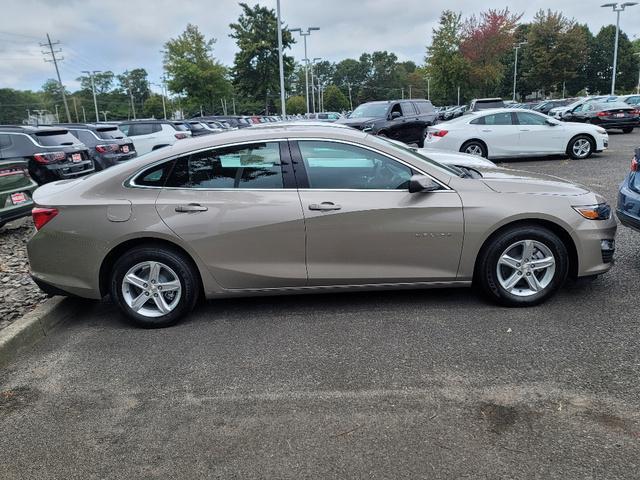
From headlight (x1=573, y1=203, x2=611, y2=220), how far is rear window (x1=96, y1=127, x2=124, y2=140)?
13.6 m

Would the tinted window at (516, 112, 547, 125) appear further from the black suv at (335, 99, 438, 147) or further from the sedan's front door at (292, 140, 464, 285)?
the sedan's front door at (292, 140, 464, 285)

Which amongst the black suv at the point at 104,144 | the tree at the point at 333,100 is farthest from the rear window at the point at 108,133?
the tree at the point at 333,100

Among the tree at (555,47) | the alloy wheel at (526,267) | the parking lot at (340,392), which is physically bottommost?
the parking lot at (340,392)

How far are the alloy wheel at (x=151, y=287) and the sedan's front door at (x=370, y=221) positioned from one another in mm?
1140

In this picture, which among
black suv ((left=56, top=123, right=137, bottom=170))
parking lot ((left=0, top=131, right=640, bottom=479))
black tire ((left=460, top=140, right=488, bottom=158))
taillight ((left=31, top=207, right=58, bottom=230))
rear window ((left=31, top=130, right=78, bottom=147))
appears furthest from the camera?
black tire ((left=460, top=140, right=488, bottom=158))

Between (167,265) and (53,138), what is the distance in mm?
8490

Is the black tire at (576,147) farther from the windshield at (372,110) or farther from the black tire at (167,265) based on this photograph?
the black tire at (167,265)

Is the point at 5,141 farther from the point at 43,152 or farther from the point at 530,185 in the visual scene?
the point at 530,185

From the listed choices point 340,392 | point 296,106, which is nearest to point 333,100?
point 296,106

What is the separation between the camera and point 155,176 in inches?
175

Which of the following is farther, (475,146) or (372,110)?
(372,110)

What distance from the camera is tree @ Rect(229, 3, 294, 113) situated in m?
46.8

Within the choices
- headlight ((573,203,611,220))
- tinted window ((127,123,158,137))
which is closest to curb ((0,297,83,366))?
headlight ((573,203,611,220))

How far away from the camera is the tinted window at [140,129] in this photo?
60.7ft
